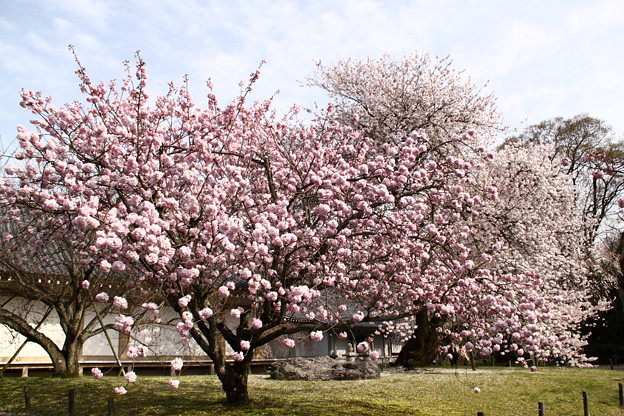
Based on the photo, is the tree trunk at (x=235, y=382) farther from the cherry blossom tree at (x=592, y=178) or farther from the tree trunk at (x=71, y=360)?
the cherry blossom tree at (x=592, y=178)

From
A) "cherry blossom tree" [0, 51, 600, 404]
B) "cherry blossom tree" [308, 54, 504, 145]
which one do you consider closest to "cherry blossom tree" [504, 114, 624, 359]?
"cherry blossom tree" [308, 54, 504, 145]

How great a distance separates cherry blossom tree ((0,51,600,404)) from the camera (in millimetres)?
8750

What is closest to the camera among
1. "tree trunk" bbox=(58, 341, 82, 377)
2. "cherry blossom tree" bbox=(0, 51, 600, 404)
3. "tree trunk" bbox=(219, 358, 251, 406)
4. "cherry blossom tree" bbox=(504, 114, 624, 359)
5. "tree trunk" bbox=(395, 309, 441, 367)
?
"cherry blossom tree" bbox=(0, 51, 600, 404)

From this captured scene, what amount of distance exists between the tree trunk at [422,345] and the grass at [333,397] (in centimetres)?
429

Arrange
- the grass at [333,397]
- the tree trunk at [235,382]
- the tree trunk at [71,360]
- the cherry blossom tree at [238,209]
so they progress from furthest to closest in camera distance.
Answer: the tree trunk at [71,360] < the grass at [333,397] < the tree trunk at [235,382] < the cherry blossom tree at [238,209]

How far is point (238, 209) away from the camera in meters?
10.1

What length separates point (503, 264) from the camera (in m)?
16.1

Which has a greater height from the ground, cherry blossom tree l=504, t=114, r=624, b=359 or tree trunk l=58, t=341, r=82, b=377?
cherry blossom tree l=504, t=114, r=624, b=359

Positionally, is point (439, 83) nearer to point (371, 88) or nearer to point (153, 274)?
point (371, 88)

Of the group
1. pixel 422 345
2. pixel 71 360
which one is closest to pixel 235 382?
pixel 71 360

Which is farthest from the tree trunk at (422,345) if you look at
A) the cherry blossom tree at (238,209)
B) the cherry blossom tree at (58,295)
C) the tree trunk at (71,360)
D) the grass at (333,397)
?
the tree trunk at (71,360)

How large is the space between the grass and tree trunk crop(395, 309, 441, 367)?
4295 mm

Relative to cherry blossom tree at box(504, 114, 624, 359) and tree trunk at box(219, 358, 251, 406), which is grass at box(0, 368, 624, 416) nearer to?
tree trunk at box(219, 358, 251, 406)

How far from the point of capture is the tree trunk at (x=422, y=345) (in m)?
23.3
